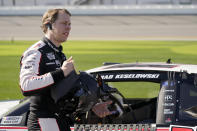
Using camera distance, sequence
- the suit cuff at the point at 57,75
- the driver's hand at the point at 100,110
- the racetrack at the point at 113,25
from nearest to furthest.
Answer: the suit cuff at the point at 57,75 → the driver's hand at the point at 100,110 → the racetrack at the point at 113,25

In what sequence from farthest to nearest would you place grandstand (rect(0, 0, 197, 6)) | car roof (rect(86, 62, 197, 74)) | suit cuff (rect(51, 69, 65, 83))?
grandstand (rect(0, 0, 197, 6)), car roof (rect(86, 62, 197, 74)), suit cuff (rect(51, 69, 65, 83))

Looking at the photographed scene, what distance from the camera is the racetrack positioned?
39.9 metres

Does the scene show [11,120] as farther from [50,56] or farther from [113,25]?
[113,25]

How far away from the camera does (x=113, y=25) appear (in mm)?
47719

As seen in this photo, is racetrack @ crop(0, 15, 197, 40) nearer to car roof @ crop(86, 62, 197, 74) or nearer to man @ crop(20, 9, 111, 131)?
car roof @ crop(86, 62, 197, 74)

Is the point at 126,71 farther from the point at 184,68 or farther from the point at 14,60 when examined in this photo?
the point at 14,60

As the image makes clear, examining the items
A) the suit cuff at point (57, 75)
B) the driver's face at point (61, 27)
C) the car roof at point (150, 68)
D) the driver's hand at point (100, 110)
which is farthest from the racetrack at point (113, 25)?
the suit cuff at point (57, 75)

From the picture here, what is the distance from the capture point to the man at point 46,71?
10.0ft

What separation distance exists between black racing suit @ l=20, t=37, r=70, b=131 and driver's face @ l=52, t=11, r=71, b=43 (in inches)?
3.4

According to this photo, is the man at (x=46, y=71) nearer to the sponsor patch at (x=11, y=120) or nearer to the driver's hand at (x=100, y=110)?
the driver's hand at (x=100, y=110)

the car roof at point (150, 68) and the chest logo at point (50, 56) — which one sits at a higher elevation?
the chest logo at point (50, 56)

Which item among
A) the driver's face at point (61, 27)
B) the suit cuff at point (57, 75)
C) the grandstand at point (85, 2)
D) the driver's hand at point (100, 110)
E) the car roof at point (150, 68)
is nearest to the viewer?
the suit cuff at point (57, 75)

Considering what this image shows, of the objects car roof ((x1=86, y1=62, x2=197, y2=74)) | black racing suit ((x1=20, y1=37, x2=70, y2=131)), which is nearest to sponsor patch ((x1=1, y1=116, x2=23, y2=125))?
black racing suit ((x1=20, y1=37, x2=70, y2=131))

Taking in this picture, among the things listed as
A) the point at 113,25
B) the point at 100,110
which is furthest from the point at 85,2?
the point at 100,110
